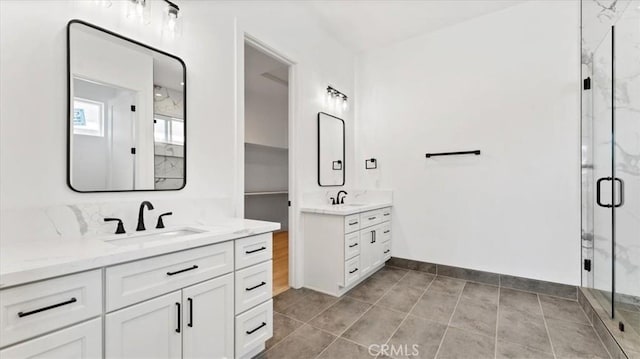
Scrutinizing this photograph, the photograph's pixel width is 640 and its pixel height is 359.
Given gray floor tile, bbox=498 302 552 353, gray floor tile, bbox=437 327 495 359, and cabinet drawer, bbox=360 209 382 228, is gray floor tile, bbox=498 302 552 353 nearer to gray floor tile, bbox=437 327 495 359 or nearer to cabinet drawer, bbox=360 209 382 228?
gray floor tile, bbox=437 327 495 359

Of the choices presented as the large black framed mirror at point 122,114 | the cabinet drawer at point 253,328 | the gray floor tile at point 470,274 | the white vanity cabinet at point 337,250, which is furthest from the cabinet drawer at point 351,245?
the large black framed mirror at point 122,114

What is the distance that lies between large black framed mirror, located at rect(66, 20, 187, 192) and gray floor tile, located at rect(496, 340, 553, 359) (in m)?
2.39

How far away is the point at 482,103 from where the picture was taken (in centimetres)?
306

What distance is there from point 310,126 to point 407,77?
5.08ft

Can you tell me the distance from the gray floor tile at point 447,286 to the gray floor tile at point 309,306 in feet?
3.60

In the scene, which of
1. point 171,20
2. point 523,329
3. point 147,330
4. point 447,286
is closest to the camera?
point 147,330

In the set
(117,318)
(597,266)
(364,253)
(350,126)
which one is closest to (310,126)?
(350,126)

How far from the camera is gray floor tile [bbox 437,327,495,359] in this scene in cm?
174

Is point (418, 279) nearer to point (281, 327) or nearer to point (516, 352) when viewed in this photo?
point (516, 352)

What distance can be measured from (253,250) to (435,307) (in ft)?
5.80

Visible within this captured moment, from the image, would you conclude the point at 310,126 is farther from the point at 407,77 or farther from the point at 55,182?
the point at 55,182

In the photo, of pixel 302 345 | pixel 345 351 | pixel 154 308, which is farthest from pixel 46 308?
pixel 345 351

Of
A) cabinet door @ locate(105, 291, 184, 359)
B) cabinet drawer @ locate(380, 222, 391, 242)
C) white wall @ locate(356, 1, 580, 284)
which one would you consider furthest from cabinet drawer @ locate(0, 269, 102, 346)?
white wall @ locate(356, 1, 580, 284)

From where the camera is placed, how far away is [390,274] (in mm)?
3275
